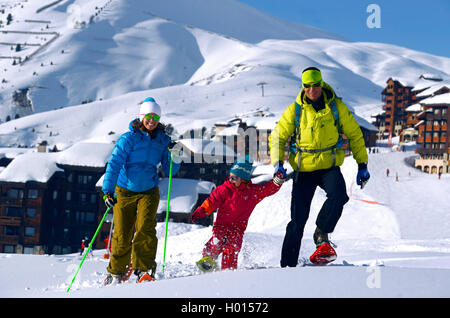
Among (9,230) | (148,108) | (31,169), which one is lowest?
(9,230)

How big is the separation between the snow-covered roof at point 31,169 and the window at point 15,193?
995 mm

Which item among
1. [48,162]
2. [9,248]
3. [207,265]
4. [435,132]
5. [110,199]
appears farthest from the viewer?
[435,132]

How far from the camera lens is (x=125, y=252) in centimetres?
546

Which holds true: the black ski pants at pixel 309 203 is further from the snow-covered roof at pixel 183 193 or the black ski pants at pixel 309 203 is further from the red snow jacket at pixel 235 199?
the snow-covered roof at pixel 183 193

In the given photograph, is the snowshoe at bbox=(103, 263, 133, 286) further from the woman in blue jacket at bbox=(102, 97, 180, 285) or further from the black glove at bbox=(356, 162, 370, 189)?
the black glove at bbox=(356, 162, 370, 189)

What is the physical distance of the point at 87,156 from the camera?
42.5 metres

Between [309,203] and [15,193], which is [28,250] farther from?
[309,203]

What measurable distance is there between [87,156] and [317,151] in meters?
39.8

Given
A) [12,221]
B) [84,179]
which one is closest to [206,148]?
[84,179]

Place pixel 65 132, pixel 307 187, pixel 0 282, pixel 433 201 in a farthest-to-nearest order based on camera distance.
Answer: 1. pixel 65 132
2. pixel 433 201
3. pixel 0 282
4. pixel 307 187

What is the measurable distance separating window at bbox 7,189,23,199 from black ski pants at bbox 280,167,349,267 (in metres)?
40.0

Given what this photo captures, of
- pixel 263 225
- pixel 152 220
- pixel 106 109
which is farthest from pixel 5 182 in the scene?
pixel 106 109

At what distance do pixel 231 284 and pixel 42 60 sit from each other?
690 ft
